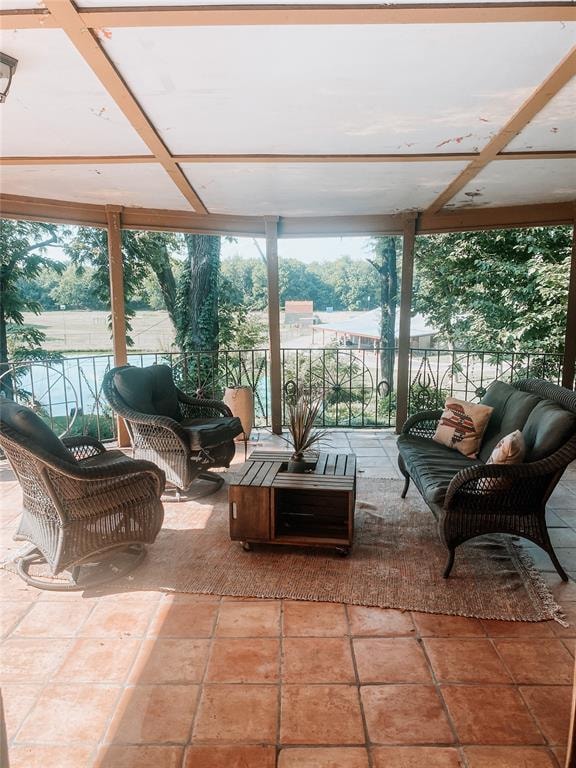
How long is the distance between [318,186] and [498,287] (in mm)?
5670

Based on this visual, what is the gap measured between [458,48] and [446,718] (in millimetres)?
2448

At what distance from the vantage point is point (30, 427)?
238 cm

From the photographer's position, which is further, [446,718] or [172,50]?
[172,50]

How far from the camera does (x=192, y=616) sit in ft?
7.67

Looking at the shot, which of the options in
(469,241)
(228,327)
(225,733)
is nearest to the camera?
(225,733)

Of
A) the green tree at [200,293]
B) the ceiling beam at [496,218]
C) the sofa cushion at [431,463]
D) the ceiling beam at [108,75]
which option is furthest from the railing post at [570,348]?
the green tree at [200,293]

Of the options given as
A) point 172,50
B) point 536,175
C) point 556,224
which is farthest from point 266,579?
point 556,224

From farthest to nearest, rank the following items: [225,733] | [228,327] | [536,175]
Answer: [228,327] < [536,175] < [225,733]

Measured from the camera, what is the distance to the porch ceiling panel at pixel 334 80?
1.83 m

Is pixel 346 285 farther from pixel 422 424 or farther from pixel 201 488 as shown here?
pixel 201 488

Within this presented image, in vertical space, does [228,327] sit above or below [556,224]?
below

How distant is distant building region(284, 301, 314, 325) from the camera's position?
1436 cm

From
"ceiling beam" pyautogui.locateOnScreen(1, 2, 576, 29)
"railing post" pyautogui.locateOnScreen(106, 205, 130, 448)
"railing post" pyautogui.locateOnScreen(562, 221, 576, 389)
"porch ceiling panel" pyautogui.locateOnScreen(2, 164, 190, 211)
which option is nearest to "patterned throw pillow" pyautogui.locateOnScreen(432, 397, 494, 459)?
"railing post" pyautogui.locateOnScreen(562, 221, 576, 389)

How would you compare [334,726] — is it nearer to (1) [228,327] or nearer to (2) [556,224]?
(2) [556,224]
